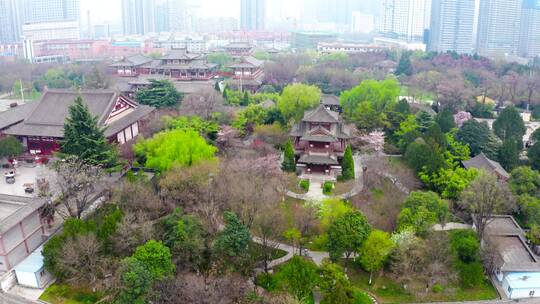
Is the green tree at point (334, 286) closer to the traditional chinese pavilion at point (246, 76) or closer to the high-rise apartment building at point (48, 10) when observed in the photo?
the traditional chinese pavilion at point (246, 76)

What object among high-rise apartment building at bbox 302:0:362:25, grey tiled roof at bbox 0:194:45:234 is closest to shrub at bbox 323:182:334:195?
grey tiled roof at bbox 0:194:45:234

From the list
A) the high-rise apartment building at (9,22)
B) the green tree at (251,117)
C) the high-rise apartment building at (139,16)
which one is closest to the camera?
the green tree at (251,117)

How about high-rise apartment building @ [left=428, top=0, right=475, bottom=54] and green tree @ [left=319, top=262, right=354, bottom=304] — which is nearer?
green tree @ [left=319, top=262, right=354, bottom=304]

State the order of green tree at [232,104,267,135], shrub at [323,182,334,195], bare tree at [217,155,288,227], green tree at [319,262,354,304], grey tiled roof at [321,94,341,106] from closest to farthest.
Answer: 1. green tree at [319,262,354,304]
2. bare tree at [217,155,288,227]
3. shrub at [323,182,334,195]
4. green tree at [232,104,267,135]
5. grey tiled roof at [321,94,341,106]

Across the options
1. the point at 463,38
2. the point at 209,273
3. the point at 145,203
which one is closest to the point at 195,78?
the point at 145,203

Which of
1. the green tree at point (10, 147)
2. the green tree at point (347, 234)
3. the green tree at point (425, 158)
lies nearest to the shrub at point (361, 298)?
the green tree at point (347, 234)

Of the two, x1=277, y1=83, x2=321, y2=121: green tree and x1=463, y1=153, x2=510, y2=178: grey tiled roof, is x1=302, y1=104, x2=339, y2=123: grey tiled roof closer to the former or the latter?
x1=277, y1=83, x2=321, y2=121: green tree
